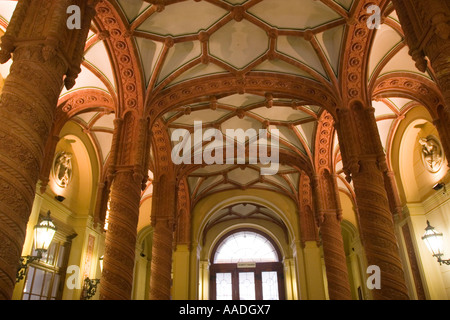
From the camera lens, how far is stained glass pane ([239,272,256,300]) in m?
21.2

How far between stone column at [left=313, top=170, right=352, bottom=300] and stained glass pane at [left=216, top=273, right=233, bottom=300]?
1132 centimetres

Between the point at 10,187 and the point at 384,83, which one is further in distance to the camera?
the point at 384,83

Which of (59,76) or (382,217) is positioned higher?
(59,76)

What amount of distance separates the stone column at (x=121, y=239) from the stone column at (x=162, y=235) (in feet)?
12.7

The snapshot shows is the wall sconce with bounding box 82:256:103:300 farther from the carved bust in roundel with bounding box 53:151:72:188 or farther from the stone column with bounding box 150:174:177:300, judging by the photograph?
the carved bust in roundel with bounding box 53:151:72:188

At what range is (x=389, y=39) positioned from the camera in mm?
8789

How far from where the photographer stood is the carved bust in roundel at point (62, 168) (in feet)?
37.6

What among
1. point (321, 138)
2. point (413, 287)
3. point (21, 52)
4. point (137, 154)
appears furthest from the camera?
point (321, 138)

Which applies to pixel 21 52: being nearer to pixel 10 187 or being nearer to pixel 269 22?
pixel 10 187

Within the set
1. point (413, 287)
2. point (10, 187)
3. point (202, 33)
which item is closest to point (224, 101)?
point (202, 33)

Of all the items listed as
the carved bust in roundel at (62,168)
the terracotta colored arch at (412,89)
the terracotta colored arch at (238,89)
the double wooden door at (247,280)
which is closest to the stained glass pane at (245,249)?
→ the double wooden door at (247,280)

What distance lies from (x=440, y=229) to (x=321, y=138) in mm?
4568

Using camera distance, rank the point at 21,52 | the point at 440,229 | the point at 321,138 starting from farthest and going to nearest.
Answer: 1. the point at 321,138
2. the point at 440,229
3. the point at 21,52

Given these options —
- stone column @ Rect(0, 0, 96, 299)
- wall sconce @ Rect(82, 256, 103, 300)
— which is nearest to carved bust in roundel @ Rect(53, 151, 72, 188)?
wall sconce @ Rect(82, 256, 103, 300)
